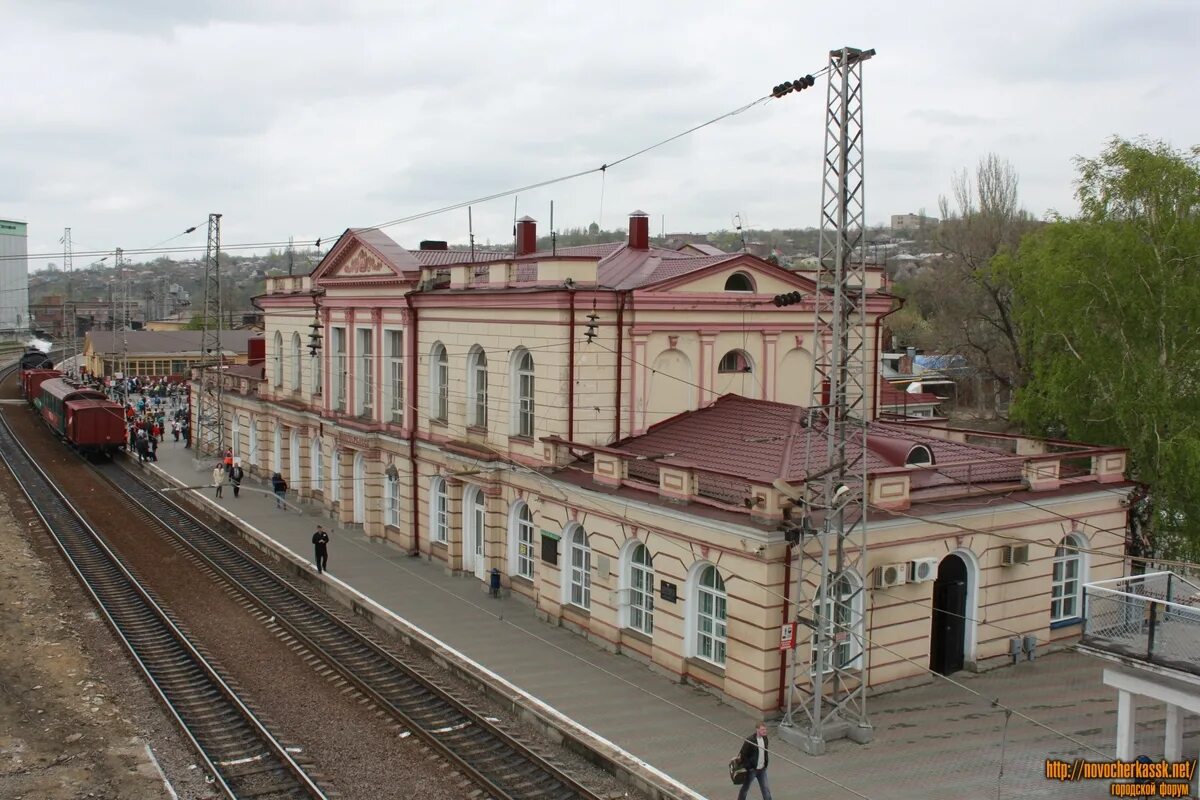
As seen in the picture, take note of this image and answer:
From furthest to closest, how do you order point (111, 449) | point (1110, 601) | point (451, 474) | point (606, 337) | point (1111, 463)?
point (111, 449) → point (451, 474) → point (606, 337) → point (1111, 463) → point (1110, 601)

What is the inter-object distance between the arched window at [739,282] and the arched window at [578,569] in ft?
21.8

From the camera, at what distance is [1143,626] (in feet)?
46.6

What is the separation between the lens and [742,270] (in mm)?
24266

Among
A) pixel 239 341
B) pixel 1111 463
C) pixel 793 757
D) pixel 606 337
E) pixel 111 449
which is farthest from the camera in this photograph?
pixel 239 341

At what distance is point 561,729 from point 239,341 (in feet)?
255

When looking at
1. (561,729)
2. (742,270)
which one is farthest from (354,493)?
(561,729)

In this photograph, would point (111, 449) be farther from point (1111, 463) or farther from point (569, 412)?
point (1111, 463)

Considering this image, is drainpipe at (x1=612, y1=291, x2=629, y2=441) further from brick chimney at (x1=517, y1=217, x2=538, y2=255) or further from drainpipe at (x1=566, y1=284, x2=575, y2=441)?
brick chimney at (x1=517, y1=217, x2=538, y2=255)

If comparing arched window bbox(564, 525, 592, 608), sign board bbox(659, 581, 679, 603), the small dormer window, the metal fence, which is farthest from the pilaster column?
the metal fence

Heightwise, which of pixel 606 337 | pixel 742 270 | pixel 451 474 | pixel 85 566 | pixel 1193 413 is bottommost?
pixel 85 566

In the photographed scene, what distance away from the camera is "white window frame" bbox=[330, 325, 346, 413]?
33438mm

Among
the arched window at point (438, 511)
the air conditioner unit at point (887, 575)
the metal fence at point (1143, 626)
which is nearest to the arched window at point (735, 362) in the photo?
the air conditioner unit at point (887, 575)

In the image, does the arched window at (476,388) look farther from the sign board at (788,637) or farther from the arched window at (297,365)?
the arched window at (297,365)

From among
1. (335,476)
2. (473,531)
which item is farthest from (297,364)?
(473,531)
